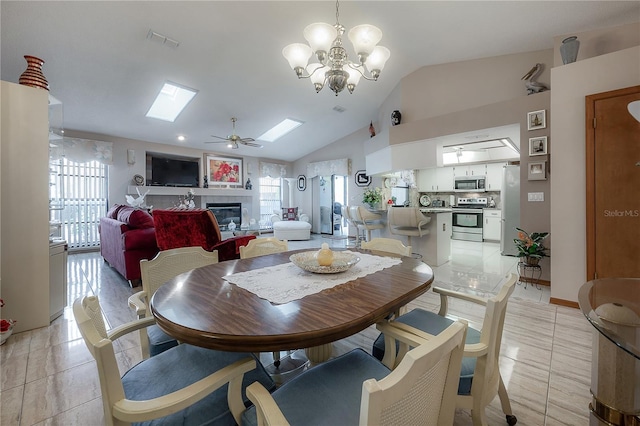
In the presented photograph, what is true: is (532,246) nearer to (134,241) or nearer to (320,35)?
(320,35)

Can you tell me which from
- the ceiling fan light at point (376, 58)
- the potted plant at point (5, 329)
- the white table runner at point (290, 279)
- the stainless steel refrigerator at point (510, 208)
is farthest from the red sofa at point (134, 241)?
the stainless steel refrigerator at point (510, 208)

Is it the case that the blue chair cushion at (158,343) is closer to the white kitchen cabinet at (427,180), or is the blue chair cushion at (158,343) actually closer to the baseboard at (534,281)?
the baseboard at (534,281)

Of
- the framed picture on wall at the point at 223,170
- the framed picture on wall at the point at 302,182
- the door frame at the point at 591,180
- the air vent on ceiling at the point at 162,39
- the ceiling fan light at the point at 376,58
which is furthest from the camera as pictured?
the framed picture on wall at the point at 302,182

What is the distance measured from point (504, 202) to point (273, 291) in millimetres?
5275

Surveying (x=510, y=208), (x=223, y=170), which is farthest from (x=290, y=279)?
(x=223, y=170)

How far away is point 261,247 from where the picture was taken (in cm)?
211

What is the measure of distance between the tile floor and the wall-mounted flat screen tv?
4.03 m

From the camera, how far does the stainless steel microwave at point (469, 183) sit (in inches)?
243

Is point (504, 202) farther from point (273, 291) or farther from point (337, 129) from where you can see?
point (273, 291)

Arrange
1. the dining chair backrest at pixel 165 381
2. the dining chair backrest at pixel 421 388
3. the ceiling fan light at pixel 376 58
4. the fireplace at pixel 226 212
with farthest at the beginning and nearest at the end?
the fireplace at pixel 226 212 < the ceiling fan light at pixel 376 58 < the dining chair backrest at pixel 165 381 < the dining chair backrest at pixel 421 388

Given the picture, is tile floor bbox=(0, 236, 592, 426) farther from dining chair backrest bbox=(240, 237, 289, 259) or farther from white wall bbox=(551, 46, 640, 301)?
dining chair backrest bbox=(240, 237, 289, 259)

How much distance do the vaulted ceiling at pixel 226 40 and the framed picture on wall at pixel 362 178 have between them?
2330 mm

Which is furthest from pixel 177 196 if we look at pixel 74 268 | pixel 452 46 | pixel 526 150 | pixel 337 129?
pixel 526 150

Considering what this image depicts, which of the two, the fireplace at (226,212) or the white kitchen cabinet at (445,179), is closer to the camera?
the white kitchen cabinet at (445,179)
